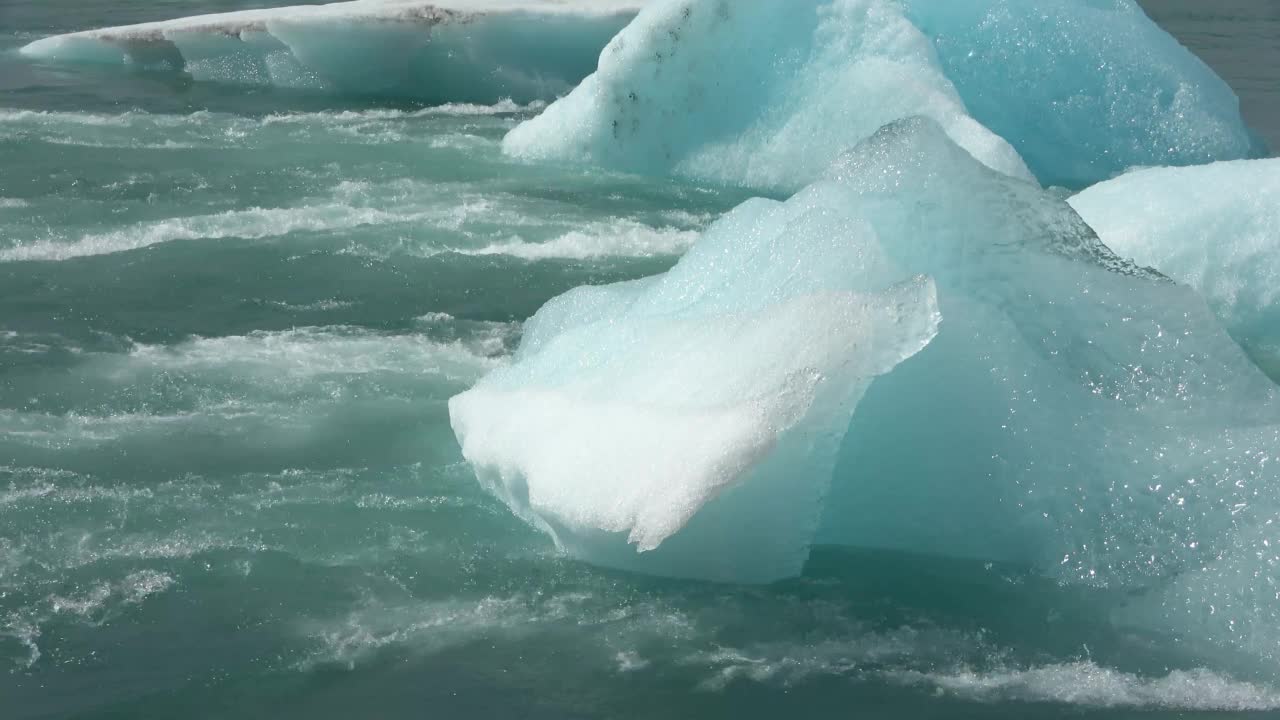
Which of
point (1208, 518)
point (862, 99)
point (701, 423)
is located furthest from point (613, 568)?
point (862, 99)

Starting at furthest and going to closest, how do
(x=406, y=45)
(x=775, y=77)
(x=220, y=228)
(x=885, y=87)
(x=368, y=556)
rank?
(x=406, y=45) < (x=775, y=77) < (x=885, y=87) < (x=220, y=228) < (x=368, y=556)

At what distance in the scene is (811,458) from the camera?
437cm

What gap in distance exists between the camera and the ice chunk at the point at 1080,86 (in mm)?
10398

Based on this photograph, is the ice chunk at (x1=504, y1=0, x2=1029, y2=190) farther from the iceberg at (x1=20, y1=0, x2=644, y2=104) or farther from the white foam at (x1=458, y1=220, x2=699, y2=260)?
the iceberg at (x1=20, y1=0, x2=644, y2=104)

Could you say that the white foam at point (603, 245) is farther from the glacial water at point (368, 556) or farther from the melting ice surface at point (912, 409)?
the melting ice surface at point (912, 409)

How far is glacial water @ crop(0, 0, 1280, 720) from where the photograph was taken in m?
4.12

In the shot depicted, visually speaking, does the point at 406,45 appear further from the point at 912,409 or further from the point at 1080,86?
the point at 912,409

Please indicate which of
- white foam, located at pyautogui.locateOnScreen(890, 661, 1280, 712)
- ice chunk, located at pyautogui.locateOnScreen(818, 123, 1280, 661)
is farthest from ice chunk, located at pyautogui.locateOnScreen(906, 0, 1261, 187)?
white foam, located at pyautogui.locateOnScreen(890, 661, 1280, 712)

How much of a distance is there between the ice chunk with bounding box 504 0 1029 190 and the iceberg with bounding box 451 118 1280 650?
195 inches

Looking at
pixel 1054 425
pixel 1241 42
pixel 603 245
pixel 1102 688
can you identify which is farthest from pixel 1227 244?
pixel 1241 42

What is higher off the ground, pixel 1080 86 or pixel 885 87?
pixel 885 87

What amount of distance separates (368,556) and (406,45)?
31.8ft

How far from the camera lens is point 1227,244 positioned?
7.20m

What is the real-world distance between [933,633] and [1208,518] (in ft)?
3.20
